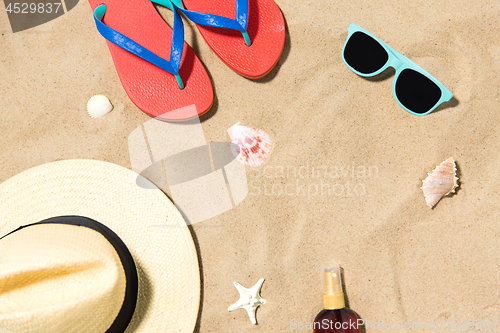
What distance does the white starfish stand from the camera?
1.18 m

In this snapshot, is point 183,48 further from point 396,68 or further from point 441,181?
point 441,181

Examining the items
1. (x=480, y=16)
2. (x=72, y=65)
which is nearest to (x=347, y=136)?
(x=480, y=16)

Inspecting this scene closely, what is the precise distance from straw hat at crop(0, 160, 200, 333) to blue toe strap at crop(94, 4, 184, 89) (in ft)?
1.33

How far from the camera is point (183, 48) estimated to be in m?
1.24

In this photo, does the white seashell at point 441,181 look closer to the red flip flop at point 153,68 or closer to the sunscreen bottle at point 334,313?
the sunscreen bottle at point 334,313

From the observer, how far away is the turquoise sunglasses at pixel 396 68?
119 cm

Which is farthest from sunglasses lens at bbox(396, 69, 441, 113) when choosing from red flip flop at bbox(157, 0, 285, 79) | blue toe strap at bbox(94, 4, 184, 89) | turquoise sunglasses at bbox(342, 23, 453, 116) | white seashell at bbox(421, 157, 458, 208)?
blue toe strap at bbox(94, 4, 184, 89)

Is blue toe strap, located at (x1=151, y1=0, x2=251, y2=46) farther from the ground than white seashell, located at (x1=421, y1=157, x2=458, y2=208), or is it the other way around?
blue toe strap, located at (x1=151, y1=0, x2=251, y2=46)

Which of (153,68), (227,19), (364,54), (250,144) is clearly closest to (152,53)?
(153,68)

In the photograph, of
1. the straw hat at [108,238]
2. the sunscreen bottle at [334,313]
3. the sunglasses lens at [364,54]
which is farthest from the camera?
the sunglasses lens at [364,54]

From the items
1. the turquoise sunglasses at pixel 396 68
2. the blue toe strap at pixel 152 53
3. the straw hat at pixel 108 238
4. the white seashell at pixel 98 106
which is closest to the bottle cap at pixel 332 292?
the straw hat at pixel 108 238

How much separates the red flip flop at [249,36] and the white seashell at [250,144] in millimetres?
209

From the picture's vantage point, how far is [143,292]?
103 centimetres

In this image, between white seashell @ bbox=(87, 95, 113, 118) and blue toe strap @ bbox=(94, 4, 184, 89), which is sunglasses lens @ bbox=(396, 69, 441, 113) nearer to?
blue toe strap @ bbox=(94, 4, 184, 89)
